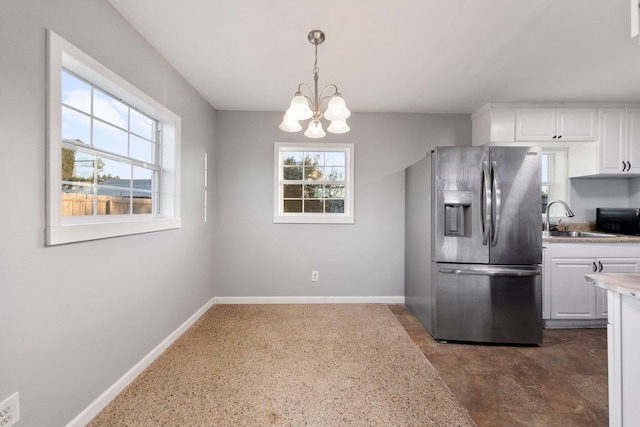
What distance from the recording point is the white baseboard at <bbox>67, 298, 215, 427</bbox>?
1483mm

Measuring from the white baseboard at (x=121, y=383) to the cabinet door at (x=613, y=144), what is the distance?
15.5ft

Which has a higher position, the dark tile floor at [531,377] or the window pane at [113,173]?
the window pane at [113,173]

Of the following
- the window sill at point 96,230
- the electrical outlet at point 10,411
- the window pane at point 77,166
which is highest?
the window pane at point 77,166

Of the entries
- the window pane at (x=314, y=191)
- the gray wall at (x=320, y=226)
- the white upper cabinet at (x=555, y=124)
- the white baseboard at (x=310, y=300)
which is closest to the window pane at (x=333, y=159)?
the gray wall at (x=320, y=226)

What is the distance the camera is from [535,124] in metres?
2.99

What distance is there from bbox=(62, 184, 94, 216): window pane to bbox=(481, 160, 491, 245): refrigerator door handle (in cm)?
297

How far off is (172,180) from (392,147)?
99.5 inches

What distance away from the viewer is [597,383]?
1.88 meters

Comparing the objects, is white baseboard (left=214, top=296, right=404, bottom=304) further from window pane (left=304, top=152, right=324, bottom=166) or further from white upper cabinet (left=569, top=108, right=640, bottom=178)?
white upper cabinet (left=569, top=108, right=640, bottom=178)

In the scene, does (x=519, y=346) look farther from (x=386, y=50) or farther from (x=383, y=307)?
(x=386, y=50)

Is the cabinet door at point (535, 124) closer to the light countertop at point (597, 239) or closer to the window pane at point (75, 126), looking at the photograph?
the light countertop at point (597, 239)

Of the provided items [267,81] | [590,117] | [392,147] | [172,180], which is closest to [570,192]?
[590,117]

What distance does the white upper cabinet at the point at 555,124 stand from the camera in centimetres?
295

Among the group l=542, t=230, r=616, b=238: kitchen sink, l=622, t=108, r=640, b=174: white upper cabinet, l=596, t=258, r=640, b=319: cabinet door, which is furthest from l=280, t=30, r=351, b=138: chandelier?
l=622, t=108, r=640, b=174: white upper cabinet
